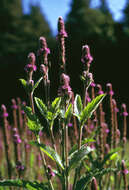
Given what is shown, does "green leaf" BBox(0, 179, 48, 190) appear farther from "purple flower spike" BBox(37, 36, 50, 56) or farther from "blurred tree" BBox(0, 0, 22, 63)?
"blurred tree" BBox(0, 0, 22, 63)

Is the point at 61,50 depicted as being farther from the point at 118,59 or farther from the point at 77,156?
the point at 118,59

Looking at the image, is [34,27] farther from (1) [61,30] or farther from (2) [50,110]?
(2) [50,110]

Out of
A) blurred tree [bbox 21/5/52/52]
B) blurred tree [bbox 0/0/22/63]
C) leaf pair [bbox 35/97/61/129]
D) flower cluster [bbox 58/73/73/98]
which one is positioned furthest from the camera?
blurred tree [bbox 21/5/52/52]

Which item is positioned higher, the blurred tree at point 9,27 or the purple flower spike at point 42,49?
the blurred tree at point 9,27

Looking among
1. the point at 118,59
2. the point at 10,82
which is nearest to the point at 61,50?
the point at 118,59

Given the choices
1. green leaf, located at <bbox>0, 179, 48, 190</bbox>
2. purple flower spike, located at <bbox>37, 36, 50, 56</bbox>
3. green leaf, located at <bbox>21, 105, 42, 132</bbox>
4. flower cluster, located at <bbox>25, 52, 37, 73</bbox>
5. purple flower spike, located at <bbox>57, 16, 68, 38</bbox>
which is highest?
purple flower spike, located at <bbox>57, 16, 68, 38</bbox>

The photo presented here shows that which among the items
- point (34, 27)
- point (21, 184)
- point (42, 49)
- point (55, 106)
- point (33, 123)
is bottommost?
point (21, 184)

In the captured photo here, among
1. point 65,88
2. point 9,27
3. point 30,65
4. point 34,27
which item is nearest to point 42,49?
point 30,65

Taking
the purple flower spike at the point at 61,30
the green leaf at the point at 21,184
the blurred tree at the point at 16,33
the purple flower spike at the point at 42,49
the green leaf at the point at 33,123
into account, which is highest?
the blurred tree at the point at 16,33

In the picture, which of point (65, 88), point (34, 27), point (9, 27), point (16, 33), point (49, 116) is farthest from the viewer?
point (34, 27)

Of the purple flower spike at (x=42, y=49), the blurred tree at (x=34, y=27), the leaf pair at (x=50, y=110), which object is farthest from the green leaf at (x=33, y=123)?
the blurred tree at (x=34, y=27)

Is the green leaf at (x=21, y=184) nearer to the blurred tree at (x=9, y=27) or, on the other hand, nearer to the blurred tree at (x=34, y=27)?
the blurred tree at (x=9, y=27)

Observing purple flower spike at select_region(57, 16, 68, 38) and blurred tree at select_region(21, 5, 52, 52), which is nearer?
purple flower spike at select_region(57, 16, 68, 38)

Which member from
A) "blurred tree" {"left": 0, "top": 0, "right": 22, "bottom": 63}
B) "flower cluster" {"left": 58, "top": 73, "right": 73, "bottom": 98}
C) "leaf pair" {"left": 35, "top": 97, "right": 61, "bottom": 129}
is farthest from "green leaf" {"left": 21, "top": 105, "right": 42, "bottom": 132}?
"blurred tree" {"left": 0, "top": 0, "right": 22, "bottom": 63}
